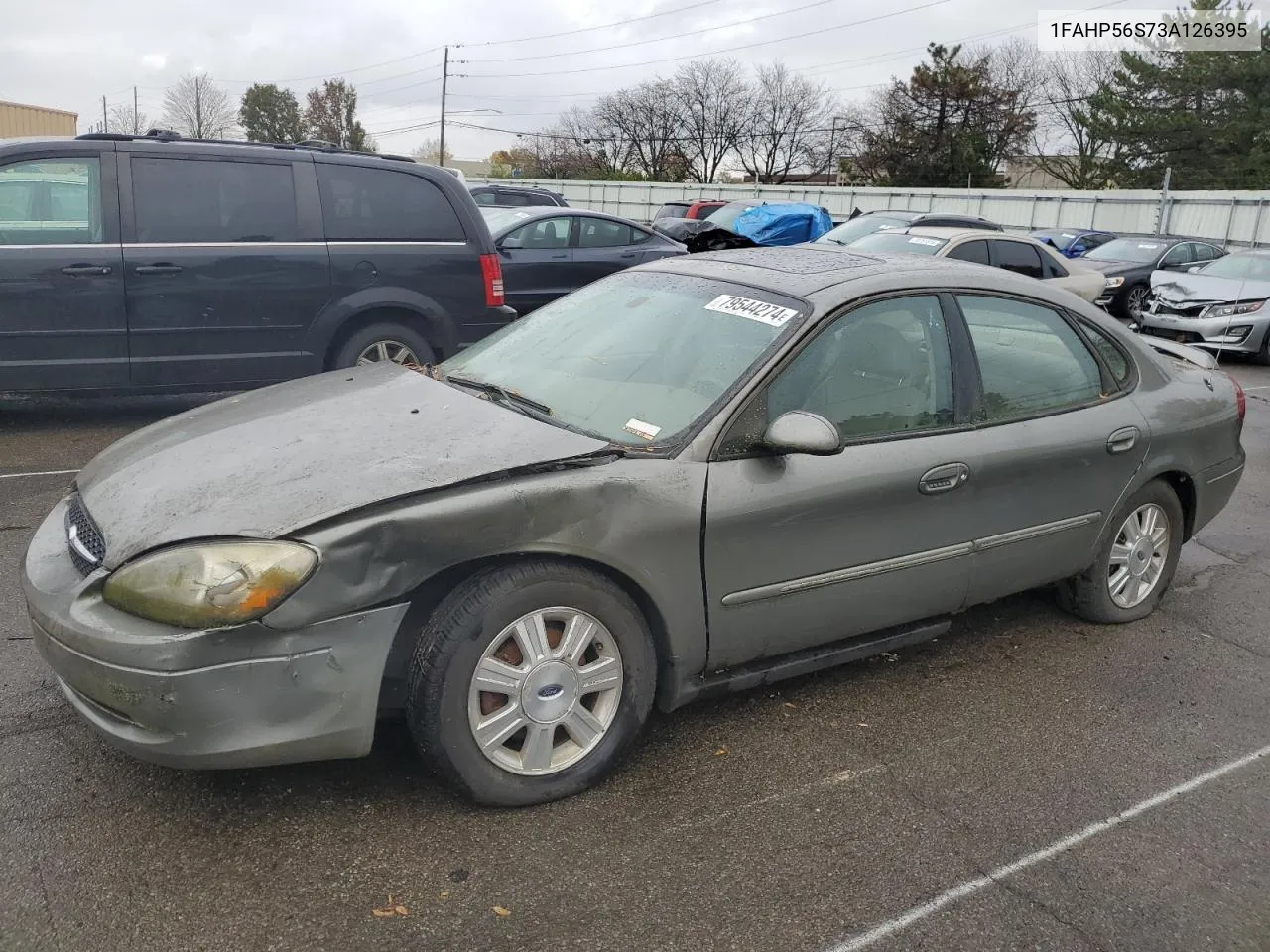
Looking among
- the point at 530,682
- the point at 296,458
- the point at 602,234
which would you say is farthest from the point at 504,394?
the point at 602,234

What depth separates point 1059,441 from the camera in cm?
403

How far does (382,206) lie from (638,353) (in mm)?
4557

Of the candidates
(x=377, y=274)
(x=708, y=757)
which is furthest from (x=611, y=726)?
(x=377, y=274)

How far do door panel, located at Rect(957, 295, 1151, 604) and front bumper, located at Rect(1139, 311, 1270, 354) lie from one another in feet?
34.9

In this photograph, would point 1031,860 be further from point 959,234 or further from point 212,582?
point 959,234

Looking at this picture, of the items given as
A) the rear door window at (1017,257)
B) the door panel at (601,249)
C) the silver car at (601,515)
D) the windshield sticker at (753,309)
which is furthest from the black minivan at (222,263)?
the rear door window at (1017,257)

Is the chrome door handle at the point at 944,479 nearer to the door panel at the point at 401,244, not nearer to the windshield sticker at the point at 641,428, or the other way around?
the windshield sticker at the point at 641,428

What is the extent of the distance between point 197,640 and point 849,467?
2.01 metres

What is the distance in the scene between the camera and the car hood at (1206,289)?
1363 centimetres

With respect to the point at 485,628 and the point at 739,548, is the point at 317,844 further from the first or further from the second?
the point at 739,548

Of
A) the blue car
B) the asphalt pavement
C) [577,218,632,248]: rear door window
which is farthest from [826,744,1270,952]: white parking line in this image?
the blue car

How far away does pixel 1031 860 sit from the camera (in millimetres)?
2902

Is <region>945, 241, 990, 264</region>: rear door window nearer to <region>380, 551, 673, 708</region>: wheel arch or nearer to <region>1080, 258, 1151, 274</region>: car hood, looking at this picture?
<region>1080, 258, 1151, 274</region>: car hood

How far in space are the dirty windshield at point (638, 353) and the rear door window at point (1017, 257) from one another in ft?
30.5
